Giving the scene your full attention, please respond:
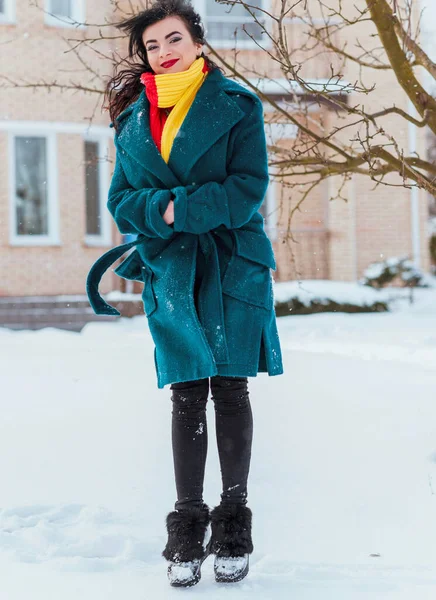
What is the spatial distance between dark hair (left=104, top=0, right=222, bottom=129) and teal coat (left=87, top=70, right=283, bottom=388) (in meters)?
0.18

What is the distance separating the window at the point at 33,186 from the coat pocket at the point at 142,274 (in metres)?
8.91

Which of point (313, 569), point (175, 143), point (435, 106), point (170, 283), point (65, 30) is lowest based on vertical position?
point (313, 569)

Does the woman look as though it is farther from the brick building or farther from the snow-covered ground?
the brick building

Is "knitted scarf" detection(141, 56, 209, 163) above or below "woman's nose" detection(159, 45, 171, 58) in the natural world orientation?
below

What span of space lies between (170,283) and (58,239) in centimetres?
906

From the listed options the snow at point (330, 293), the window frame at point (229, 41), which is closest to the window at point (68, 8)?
the window frame at point (229, 41)

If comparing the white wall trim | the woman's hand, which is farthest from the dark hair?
A: the white wall trim

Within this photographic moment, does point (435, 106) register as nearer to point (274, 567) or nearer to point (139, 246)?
point (139, 246)

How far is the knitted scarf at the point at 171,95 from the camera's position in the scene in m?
2.46

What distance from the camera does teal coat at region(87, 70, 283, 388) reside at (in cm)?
239

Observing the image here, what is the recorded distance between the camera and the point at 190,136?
2.44m

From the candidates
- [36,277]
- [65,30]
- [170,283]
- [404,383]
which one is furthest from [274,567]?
[65,30]

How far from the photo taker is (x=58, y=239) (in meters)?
11.2

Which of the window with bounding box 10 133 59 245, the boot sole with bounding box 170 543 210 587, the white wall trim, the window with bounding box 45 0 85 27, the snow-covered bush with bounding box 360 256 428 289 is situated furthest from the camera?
the snow-covered bush with bounding box 360 256 428 289
